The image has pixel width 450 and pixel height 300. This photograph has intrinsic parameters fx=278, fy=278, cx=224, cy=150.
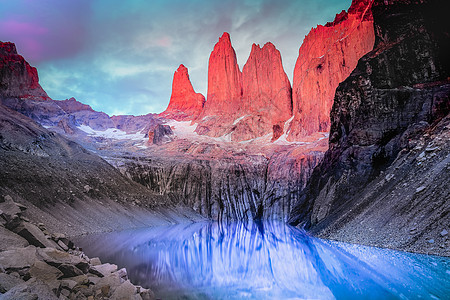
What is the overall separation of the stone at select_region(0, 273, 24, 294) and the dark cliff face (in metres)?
18.0

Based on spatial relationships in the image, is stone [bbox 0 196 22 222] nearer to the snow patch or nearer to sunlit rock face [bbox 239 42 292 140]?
sunlit rock face [bbox 239 42 292 140]

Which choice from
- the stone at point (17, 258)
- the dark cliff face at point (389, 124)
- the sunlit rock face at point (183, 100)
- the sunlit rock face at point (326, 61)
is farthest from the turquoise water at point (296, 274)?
the sunlit rock face at point (183, 100)

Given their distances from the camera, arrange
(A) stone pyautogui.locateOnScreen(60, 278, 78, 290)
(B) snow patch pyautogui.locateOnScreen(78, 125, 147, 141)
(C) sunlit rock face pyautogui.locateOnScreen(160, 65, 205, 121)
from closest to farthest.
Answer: (A) stone pyautogui.locateOnScreen(60, 278, 78, 290) → (B) snow patch pyautogui.locateOnScreen(78, 125, 147, 141) → (C) sunlit rock face pyautogui.locateOnScreen(160, 65, 205, 121)

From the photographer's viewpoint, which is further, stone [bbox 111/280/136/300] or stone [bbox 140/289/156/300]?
stone [bbox 140/289/156/300]

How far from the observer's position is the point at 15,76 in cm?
10588

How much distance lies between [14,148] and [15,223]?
3596cm

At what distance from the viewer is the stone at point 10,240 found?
827 centimetres

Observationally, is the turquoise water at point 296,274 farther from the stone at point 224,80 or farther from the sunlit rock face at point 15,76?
the sunlit rock face at point 15,76

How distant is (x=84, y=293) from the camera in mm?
Answer: 7113

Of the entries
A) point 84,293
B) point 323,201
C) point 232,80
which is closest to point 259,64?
point 232,80

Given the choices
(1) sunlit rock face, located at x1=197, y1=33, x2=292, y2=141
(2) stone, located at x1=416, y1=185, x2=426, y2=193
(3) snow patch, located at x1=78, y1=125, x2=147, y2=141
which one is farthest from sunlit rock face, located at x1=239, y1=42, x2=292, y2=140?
(2) stone, located at x1=416, y1=185, x2=426, y2=193

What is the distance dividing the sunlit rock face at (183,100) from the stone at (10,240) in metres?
135

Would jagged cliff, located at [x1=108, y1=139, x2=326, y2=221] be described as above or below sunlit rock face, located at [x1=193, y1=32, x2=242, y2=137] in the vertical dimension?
below

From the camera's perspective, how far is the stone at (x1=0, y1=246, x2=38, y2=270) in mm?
6641
